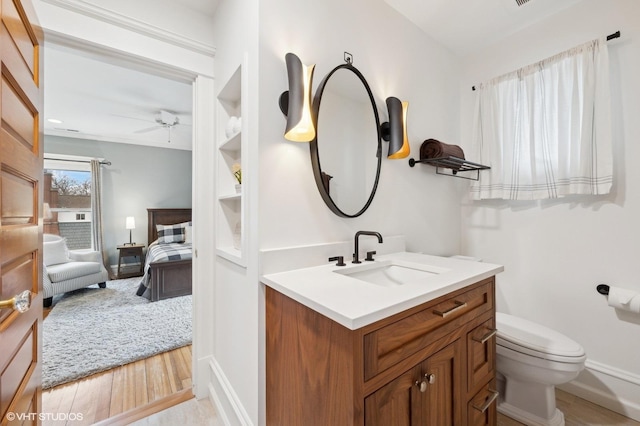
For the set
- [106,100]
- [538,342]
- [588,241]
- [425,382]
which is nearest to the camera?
[425,382]

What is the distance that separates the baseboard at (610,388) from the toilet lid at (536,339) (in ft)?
1.60

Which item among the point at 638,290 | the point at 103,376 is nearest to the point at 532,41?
the point at 638,290

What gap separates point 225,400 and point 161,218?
454cm

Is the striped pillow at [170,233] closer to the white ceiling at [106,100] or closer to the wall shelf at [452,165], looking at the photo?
the white ceiling at [106,100]

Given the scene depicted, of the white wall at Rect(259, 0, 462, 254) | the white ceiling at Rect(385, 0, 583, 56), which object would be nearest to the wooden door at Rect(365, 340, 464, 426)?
the white wall at Rect(259, 0, 462, 254)

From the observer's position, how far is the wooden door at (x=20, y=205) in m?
0.67

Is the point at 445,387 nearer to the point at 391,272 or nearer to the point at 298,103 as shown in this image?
the point at 391,272

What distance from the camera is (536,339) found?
1.40 m

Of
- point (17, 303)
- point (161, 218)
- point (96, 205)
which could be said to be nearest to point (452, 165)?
point (17, 303)

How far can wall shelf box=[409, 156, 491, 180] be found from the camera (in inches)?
70.7

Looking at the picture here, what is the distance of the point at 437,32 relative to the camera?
6.30 ft

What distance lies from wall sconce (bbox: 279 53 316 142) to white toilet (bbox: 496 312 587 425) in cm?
153

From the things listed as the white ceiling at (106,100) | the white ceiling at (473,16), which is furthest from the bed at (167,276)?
the white ceiling at (473,16)

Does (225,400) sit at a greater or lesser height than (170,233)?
lesser
